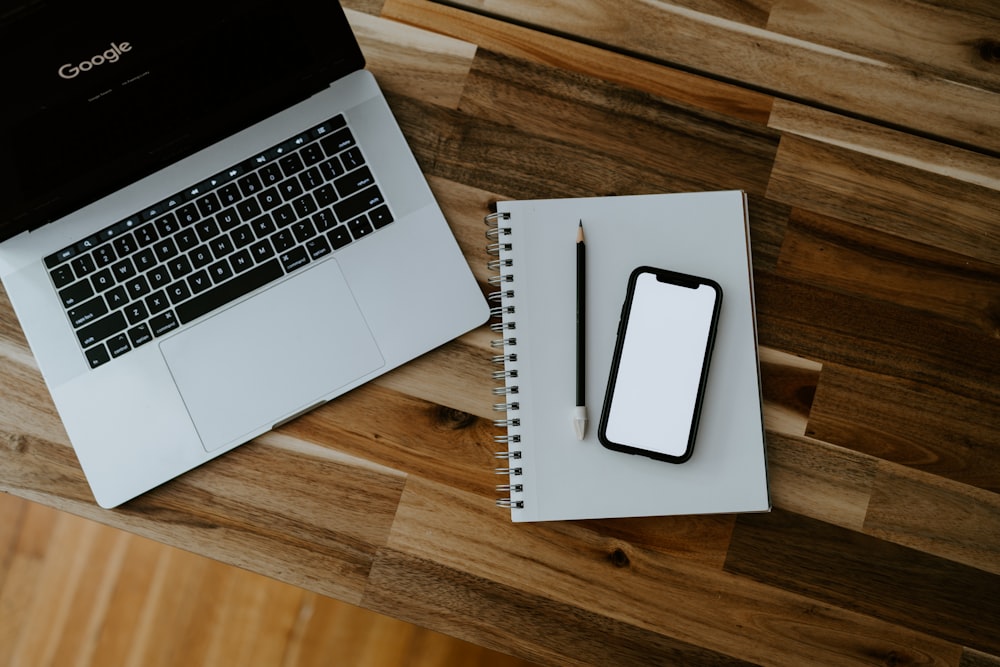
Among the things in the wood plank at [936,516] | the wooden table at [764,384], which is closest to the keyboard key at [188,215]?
the wooden table at [764,384]

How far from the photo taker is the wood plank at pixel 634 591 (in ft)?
2.37

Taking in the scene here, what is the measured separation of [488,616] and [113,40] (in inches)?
25.6

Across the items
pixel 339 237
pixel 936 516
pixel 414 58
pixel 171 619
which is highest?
pixel 414 58

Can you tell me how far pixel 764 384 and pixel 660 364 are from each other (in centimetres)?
13

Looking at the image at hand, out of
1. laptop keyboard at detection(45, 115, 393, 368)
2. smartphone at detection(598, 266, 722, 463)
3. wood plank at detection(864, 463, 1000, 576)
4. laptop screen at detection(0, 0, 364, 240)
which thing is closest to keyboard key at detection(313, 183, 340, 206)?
laptop keyboard at detection(45, 115, 393, 368)

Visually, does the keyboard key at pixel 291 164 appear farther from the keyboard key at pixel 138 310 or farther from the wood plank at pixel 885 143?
the wood plank at pixel 885 143

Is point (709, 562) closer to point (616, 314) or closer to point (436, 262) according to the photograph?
point (616, 314)

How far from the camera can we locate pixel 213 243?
73 cm

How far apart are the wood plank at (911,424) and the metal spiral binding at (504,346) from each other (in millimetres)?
328

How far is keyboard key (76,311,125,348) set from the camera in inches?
28.4

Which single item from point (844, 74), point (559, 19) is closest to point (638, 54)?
point (559, 19)

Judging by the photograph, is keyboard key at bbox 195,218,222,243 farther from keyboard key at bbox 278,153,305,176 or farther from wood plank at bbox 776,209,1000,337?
wood plank at bbox 776,209,1000,337

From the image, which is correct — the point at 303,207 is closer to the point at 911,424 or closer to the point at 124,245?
the point at 124,245

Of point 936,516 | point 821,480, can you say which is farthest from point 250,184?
point 936,516
